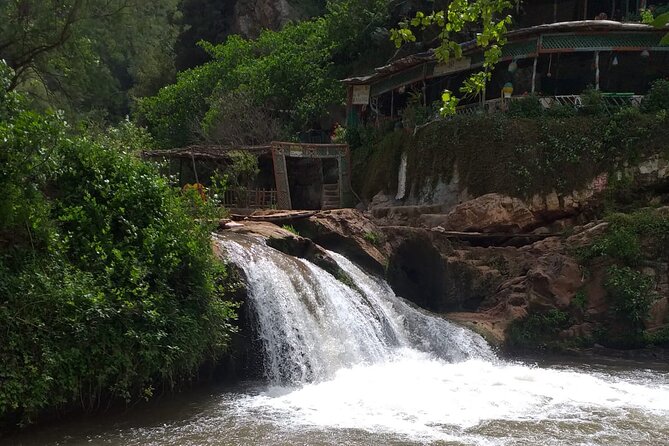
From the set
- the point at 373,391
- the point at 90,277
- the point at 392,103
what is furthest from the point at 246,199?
the point at 90,277

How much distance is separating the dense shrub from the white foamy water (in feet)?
2.34

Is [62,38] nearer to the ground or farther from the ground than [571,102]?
farther from the ground

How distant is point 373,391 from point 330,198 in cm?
1381

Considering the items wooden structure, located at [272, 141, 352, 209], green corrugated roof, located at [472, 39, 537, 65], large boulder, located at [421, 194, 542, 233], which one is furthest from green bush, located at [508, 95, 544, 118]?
wooden structure, located at [272, 141, 352, 209]

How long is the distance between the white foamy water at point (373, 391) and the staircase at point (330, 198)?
339 inches

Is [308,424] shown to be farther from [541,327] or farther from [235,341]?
[541,327]

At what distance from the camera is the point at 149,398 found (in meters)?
8.92

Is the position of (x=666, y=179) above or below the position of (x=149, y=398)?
above

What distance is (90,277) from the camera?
8016 mm

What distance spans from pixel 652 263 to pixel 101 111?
1043 inches

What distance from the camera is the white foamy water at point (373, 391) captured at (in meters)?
7.70

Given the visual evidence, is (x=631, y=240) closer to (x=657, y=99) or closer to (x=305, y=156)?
(x=657, y=99)

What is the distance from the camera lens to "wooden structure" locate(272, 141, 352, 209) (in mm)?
21891

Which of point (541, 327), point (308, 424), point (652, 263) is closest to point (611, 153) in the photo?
point (652, 263)
